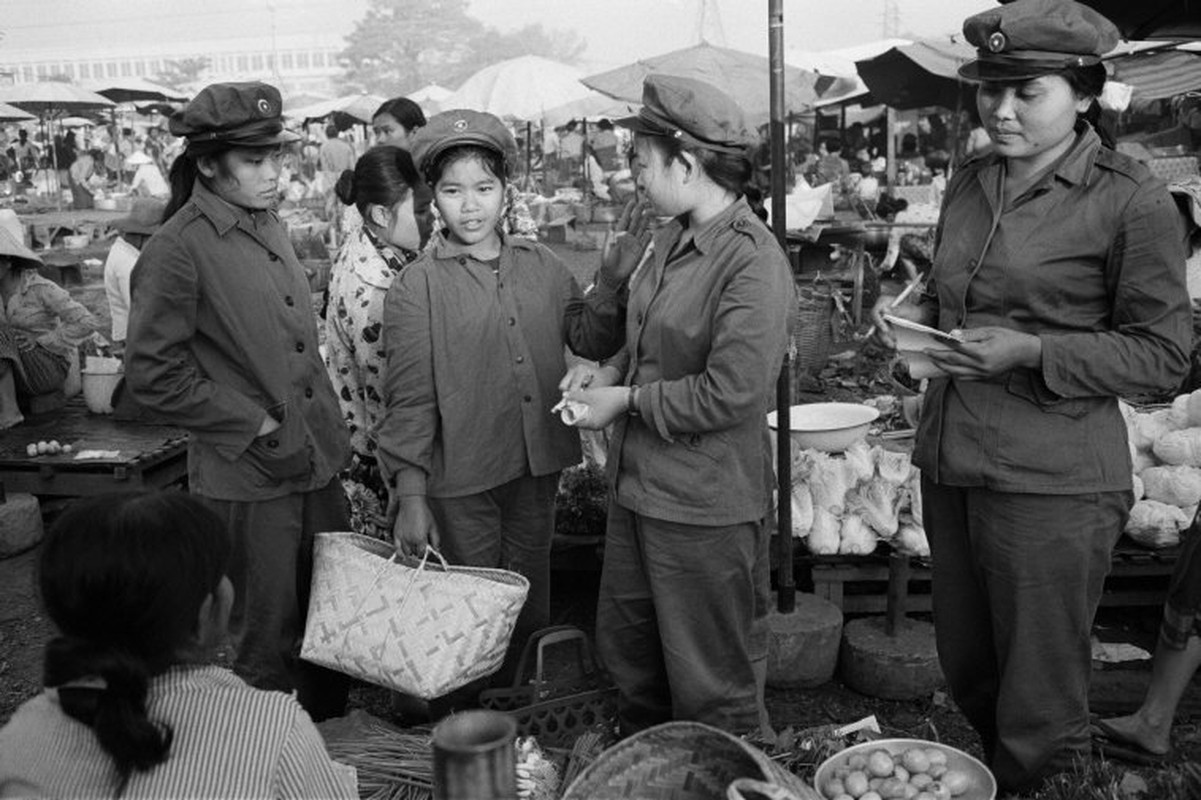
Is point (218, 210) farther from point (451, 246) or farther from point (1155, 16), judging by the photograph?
point (1155, 16)

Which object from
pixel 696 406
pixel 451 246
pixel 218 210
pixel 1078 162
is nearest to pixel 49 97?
pixel 218 210

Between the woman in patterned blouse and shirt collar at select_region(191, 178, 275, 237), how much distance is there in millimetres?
684

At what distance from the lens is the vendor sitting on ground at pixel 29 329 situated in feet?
19.5

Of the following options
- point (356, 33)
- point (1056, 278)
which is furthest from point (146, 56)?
point (1056, 278)

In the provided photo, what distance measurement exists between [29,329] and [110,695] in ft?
17.7

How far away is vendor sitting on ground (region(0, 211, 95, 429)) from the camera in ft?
19.5

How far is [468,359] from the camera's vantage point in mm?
2885

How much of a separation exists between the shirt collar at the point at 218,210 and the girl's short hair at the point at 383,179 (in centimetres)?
77

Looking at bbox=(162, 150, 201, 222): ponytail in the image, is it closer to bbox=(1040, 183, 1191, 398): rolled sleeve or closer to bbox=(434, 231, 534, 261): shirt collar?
bbox=(434, 231, 534, 261): shirt collar

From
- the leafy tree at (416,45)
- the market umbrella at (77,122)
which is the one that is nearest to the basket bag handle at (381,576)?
the market umbrella at (77,122)

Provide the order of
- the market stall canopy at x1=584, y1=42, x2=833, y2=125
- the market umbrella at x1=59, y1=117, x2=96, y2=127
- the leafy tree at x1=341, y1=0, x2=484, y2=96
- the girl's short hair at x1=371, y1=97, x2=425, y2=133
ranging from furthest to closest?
the leafy tree at x1=341, y1=0, x2=484, y2=96 < the market umbrella at x1=59, y1=117, x2=96, y2=127 < the market stall canopy at x1=584, y1=42, x2=833, y2=125 < the girl's short hair at x1=371, y1=97, x2=425, y2=133

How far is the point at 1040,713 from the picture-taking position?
2541 millimetres

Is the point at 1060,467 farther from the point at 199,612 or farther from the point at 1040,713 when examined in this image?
the point at 199,612

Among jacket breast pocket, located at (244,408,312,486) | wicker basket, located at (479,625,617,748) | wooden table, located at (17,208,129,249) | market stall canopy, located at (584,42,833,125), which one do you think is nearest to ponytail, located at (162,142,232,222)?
jacket breast pocket, located at (244,408,312,486)
